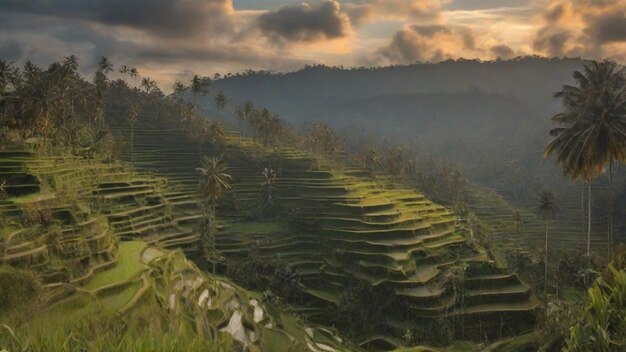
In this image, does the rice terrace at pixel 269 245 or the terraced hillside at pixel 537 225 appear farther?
the terraced hillside at pixel 537 225

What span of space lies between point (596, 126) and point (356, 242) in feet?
82.8

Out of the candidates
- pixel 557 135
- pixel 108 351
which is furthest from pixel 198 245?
pixel 108 351

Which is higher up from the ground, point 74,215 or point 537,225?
point 74,215

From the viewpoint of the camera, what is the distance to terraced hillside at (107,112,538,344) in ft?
143

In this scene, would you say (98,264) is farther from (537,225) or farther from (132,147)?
(537,225)

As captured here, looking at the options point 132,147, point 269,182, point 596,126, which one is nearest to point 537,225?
point 269,182

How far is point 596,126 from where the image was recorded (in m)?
34.0

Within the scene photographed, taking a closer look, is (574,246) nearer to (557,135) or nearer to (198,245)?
(557,135)

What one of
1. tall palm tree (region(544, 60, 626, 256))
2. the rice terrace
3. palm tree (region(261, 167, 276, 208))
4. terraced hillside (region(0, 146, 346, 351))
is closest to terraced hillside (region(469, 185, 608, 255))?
the rice terrace

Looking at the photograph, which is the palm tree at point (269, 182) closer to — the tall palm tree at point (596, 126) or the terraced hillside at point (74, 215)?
the terraced hillside at point (74, 215)

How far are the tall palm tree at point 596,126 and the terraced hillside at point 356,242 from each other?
559 inches

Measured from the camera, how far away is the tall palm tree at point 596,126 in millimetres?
33750

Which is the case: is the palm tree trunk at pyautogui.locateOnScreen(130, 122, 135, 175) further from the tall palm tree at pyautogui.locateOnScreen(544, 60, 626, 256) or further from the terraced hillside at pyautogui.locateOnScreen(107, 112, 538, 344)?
the tall palm tree at pyautogui.locateOnScreen(544, 60, 626, 256)

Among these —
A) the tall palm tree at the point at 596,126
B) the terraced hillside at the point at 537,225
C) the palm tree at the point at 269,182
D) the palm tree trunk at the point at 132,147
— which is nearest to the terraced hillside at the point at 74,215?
the palm tree at the point at 269,182
